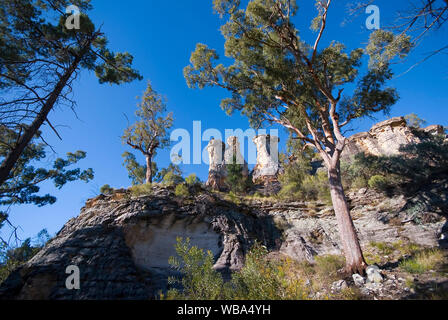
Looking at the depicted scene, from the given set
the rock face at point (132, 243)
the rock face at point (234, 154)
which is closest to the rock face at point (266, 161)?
the rock face at point (234, 154)

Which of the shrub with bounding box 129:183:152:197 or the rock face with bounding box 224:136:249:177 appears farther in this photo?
the rock face with bounding box 224:136:249:177

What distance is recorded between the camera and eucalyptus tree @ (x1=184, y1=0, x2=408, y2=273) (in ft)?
31.5

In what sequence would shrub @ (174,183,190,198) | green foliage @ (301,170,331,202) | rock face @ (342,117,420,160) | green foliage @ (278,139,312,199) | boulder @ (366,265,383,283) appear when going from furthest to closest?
rock face @ (342,117,420,160) < green foliage @ (278,139,312,199) < green foliage @ (301,170,331,202) < shrub @ (174,183,190,198) < boulder @ (366,265,383,283)

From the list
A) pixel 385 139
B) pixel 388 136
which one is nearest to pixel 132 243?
pixel 385 139

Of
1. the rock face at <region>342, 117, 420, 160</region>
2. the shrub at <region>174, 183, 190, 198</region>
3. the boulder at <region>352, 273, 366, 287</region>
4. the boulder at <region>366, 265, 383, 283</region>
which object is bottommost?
the boulder at <region>352, 273, 366, 287</region>

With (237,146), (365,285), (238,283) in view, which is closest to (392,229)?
(365,285)

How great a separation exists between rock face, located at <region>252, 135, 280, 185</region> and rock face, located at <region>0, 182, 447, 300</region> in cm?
1076

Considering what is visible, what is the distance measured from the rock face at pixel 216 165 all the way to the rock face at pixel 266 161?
428 centimetres

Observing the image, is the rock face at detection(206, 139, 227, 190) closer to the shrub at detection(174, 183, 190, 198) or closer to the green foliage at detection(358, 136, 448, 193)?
the shrub at detection(174, 183, 190, 198)

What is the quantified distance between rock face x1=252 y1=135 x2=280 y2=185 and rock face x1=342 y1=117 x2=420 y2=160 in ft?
25.8

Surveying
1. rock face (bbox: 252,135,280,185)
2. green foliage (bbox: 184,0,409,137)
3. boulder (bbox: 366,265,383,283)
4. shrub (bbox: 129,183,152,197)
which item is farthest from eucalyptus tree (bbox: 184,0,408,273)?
rock face (bbox: 252,135,280,185)

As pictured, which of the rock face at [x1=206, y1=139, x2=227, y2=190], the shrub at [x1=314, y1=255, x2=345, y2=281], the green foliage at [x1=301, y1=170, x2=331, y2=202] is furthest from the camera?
the rock face at [x1=206, y1=139, x2=227, y2=190]

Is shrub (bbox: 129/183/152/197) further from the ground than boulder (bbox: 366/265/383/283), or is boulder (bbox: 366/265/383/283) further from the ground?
shrub (bbox: 129/183/152/197)
